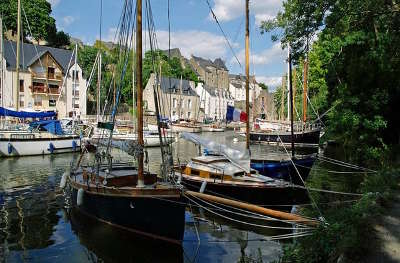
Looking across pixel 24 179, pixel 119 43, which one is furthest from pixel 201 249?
pixel 24 179

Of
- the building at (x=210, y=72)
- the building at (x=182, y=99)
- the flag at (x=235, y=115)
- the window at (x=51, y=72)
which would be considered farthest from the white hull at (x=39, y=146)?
the building at (x=210, y=72)

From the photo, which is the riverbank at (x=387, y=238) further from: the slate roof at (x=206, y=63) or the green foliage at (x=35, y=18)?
the slate roof at (x=206, y=63)

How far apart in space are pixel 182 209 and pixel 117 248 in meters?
2.40

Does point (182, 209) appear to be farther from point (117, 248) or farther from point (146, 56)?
point (146, 56)

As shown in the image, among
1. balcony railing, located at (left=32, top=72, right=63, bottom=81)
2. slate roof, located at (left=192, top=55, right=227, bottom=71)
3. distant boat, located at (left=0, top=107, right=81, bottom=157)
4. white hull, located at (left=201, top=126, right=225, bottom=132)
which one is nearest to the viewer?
distant boat, located at (left=0, top=107, right=81, bottom=157)

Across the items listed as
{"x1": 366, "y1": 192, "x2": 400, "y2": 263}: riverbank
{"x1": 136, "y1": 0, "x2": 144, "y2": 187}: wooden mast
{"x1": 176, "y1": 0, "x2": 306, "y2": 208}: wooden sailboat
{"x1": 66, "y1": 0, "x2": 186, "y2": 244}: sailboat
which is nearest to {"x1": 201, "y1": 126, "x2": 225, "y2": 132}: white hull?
{"x1": 176, "y1": 0, "x2": 306, "y2": 208}: wooden sailboat

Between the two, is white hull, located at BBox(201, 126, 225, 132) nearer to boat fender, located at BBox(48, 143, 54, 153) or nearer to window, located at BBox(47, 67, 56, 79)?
window, located at BBox(47, 67, 56, 79)

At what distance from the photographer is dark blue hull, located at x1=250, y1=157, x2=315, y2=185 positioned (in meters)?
18.4

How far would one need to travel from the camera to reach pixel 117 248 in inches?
442

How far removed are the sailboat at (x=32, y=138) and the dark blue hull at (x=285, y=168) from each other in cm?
2273

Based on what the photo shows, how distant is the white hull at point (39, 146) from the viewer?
31312 mm

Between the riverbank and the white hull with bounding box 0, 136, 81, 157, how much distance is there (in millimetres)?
30767

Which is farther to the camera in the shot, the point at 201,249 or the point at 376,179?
the point at 376,179

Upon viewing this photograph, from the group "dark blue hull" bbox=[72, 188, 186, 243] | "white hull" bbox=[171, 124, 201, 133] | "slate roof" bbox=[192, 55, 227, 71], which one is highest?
"slate roof" bbox=[192, 55, 227, 71]
